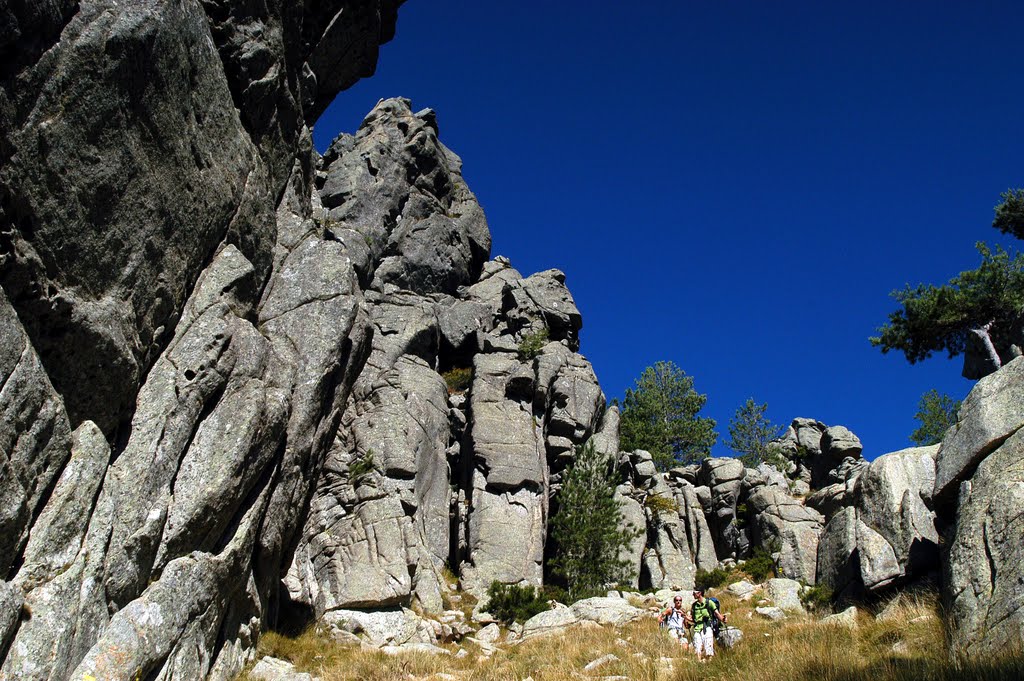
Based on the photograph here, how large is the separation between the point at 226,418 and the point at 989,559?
16.8 meters

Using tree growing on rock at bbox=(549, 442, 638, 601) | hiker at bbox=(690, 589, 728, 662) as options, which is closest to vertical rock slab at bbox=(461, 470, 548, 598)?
tree growing on rock at bbox=(549, 442, 638, 601)

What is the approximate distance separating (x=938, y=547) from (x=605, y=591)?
1859 centimetres

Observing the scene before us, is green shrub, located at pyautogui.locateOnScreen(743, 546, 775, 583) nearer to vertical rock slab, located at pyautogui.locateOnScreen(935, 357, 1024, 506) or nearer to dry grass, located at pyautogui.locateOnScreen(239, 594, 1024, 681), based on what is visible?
dry grass, located at pyautogui.locateOnScreen(239, 594, 1024, 681)

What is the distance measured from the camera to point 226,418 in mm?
16734

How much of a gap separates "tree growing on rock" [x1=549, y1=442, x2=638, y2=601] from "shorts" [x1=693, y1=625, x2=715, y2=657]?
676 inches

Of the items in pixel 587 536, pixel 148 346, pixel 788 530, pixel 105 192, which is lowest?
pixel 148 346

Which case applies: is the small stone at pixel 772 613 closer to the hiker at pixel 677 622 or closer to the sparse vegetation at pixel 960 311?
the hiker at pixel 677 622

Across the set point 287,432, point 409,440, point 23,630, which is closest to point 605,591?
point 409,440

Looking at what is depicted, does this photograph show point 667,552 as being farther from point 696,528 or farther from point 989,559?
point 989,559

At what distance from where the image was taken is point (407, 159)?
51.0 m

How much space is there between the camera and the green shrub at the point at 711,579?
133ft

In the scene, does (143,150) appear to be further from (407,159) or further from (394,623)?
(407,159)

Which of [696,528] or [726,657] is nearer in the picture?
[726,657]

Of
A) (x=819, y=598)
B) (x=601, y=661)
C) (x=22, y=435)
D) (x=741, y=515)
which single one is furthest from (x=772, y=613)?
(x=741, y=515)
